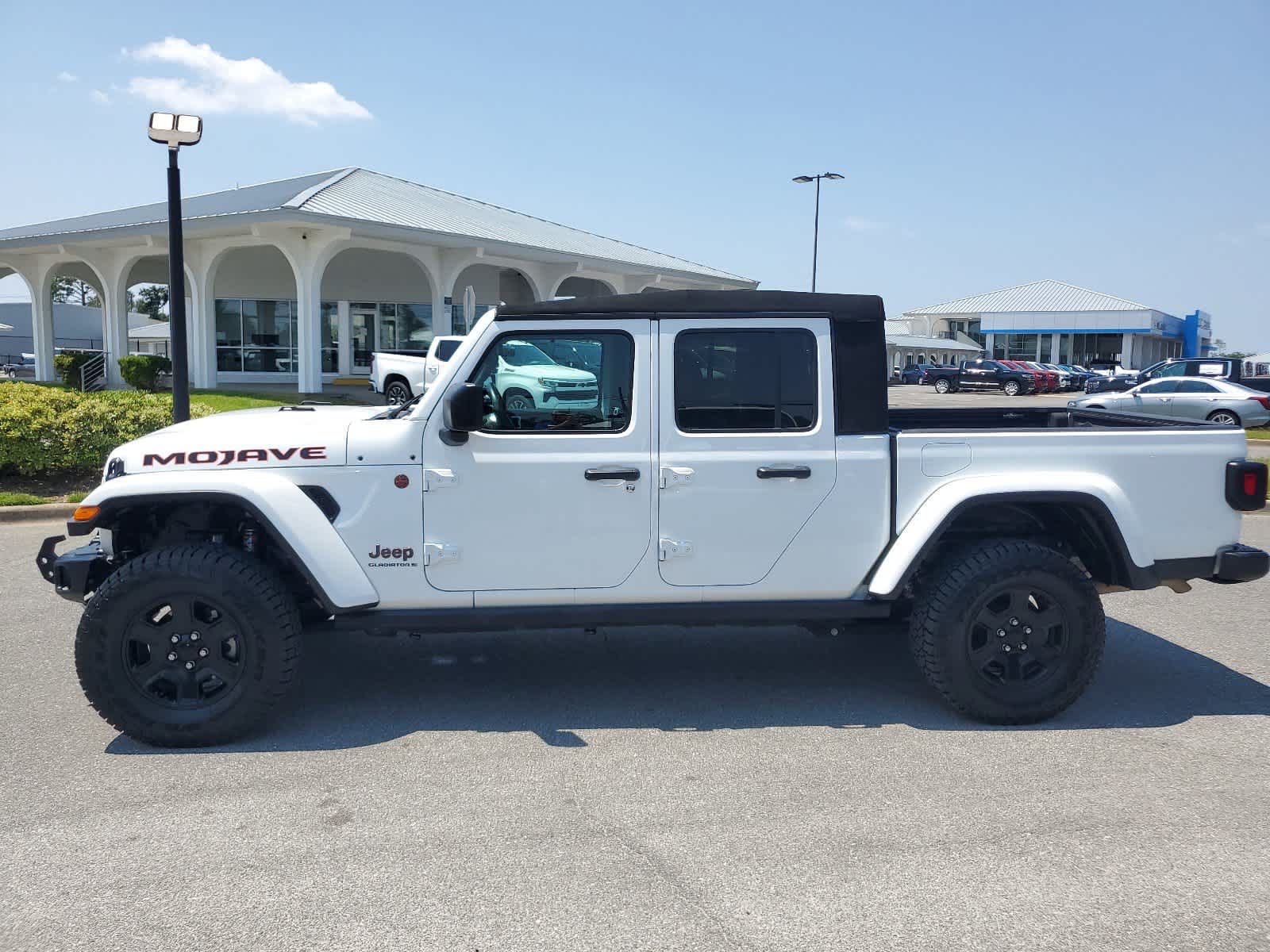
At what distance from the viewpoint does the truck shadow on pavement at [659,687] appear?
4754mm

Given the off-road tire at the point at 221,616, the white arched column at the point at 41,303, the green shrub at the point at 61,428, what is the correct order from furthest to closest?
the white arched column at the point at 41,303, the green shrub at the point at 61,428, the off-road tire at the point at 221,616

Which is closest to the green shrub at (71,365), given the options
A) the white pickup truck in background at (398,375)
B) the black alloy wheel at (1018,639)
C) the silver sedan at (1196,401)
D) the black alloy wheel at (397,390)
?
the white pickup truck in background at (398,375)

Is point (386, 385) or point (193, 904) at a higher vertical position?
point (386, 385)

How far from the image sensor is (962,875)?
11.0 ft

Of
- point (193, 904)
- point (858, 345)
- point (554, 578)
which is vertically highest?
point (858, 345)

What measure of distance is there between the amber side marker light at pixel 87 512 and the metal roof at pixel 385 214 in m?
18.4

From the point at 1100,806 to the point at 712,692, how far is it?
1.90 meters

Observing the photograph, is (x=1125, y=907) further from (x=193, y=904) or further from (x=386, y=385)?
(x=386, y=385)

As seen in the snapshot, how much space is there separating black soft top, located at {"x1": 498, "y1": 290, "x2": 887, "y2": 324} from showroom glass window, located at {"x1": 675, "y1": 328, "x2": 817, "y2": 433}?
0.10 m

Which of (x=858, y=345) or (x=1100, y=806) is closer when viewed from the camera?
(x=1100, y=806)

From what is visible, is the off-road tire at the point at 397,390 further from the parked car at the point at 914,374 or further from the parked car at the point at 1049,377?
the parked car at the point at 914,374

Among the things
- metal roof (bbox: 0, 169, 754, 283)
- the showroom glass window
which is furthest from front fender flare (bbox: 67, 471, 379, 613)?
metal roof (bbox: 0, 169, 754, 283)

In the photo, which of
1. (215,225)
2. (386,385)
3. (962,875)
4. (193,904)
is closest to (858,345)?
(962,875)

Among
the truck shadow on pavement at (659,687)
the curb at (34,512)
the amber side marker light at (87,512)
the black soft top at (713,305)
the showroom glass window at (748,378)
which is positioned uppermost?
the black soft top at (713,305)
